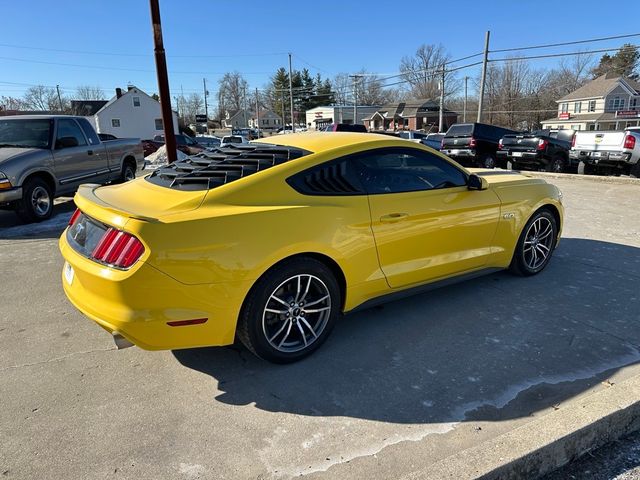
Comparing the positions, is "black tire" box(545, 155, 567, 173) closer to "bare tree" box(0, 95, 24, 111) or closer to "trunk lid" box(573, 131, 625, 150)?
"trunk lid" box(573, 131, 625, 150)

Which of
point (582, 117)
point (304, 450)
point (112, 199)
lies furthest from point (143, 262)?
point (582, 117)

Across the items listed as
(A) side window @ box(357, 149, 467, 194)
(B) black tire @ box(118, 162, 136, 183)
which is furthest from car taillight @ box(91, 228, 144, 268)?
(B) black tire @ box(118, 162, 136, 183)

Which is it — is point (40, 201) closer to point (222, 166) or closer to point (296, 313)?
point (222, 166)

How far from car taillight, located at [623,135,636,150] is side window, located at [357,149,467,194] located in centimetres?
1091

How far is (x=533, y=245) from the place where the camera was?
189 inches

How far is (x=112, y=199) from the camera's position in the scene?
10.5ft

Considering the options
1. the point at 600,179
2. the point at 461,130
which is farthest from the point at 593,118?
the point at 600,179

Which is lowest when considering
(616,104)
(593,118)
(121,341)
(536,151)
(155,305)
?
(121,341)

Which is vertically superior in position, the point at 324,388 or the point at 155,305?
the point at 155,305

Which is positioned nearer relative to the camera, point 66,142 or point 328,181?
point 328,181

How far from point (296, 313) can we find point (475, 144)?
14.0m

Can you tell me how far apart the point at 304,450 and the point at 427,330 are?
1653 mm

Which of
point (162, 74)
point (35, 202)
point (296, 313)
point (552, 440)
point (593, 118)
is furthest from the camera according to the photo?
point (593, 118)

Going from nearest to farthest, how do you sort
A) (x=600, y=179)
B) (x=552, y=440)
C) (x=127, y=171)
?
(x=552, y=440), (x=127, y=171), (x=600, y=179)
